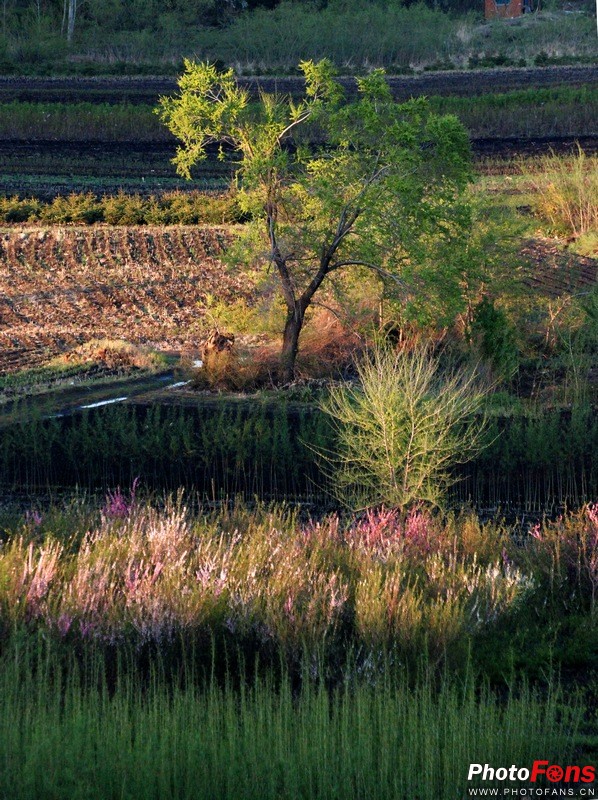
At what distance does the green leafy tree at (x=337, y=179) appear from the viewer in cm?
1786

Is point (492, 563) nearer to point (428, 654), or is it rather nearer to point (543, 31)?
point (428, 654)

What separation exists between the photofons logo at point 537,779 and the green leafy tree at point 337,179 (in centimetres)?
1140

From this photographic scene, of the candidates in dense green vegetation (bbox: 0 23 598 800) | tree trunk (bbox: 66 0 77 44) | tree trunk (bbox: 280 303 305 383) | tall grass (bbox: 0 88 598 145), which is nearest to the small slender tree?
dense green vegetation (bbox: 0 23 598 800)

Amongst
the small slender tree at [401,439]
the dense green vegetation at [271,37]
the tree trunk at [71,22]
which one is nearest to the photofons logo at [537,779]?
the small slender tree at [401,439]

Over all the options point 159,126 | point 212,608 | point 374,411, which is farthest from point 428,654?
point 159,126

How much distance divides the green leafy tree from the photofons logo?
449 inches

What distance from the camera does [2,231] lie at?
30594 mm

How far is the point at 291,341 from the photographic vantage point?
62.2 feet

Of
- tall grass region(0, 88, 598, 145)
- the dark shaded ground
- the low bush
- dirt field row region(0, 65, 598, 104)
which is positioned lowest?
the low bush

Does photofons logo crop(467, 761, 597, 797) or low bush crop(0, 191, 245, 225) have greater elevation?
low bush crop(0, 191, 245, 225)

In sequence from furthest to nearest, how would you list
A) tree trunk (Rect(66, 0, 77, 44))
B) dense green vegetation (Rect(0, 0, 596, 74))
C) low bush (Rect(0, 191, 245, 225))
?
1. tree trunk (Rect(66, 0, 77, 44))
2. dense green vegetation (Rect(0, 0, 596, 74))
3. low bush (Rect(0, 191, 245, 225))

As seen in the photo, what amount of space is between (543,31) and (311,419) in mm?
48895

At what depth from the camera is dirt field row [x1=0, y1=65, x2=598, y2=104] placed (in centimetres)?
5006

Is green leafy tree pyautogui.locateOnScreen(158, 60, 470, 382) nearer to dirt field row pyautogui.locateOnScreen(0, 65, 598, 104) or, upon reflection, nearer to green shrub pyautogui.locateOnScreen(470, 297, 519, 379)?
green shrub pyautogui.locateOnScreen(470, 297, 519, 379)
